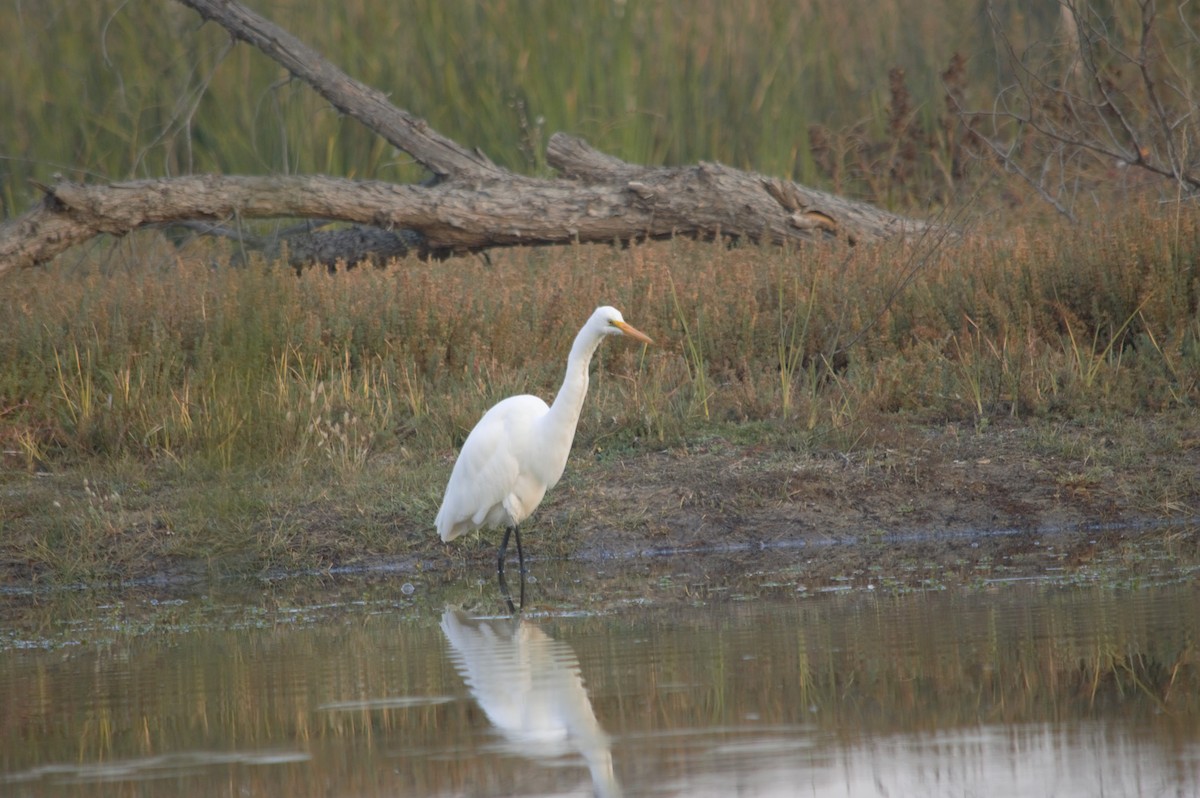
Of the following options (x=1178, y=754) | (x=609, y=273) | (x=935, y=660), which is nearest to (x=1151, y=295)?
(x=609, y=273)

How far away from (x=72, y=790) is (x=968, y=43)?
1341 centimetres

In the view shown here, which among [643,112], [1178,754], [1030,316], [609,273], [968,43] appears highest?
[968,43]

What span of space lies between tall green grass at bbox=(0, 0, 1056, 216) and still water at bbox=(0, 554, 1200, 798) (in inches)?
306

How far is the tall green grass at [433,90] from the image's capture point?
42.6 ft

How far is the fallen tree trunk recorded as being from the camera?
9656 millimetres

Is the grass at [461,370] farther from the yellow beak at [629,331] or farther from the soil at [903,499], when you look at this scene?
the yellow beak at [629,331]

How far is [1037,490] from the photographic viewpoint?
23.0 feet

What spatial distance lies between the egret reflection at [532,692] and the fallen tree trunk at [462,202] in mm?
5069

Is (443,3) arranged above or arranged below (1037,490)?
above

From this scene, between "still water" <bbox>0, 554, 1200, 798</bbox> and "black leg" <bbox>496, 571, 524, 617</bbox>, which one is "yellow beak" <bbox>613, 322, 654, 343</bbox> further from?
"black leg" <bbox>496, 571, 524, 617</bbox>

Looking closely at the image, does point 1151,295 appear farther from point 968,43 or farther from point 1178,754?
point 968,43

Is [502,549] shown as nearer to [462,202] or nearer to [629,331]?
[629,331]

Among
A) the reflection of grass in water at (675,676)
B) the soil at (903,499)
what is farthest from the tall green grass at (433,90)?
the reflection of grass in water at (675,676)

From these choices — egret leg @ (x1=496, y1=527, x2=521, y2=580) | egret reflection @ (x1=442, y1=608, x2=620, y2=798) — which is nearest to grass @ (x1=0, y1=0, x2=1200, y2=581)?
egret leg @ (x1=496, y1=527, x2=521, y2=580)
